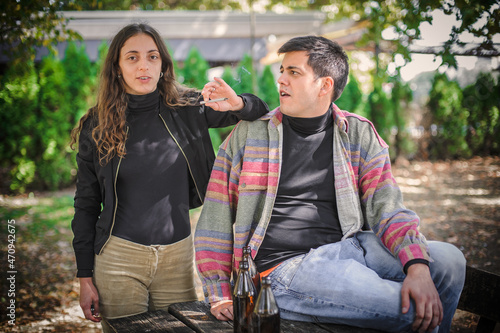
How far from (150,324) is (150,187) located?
715mm

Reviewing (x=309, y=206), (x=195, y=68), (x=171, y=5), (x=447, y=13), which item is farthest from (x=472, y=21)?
(x=171, y=5)

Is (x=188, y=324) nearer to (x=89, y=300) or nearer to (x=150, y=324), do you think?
(x=150, y=324)

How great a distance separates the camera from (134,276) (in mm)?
2316

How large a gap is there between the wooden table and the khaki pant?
243 mm

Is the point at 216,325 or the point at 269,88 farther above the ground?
the point at 269,88

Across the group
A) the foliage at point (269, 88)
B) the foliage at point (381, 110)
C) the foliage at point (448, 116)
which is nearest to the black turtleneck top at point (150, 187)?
the foliage at point (269, 88)

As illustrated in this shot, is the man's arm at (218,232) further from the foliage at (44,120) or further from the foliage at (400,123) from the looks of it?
the foliage at (400,123)

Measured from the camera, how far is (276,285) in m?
2.02

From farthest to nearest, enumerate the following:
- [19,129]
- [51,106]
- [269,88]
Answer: [269,88], [51,106], [19,129]

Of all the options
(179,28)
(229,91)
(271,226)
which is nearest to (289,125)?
(229,91)

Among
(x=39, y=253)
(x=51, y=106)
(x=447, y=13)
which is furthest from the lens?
(x=51, y=106)

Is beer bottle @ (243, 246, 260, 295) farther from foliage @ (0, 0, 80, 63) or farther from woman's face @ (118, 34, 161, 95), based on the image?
foliage @ (0, 0, 80, 63)

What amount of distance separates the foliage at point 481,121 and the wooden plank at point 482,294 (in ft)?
32.4

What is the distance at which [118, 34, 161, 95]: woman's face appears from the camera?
92.8 inches
